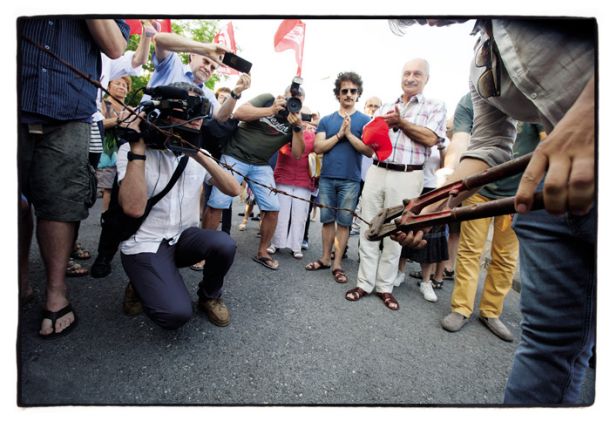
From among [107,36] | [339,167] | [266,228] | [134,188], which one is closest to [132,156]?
[134,188]

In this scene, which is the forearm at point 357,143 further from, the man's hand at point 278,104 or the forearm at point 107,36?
the forearm at point 107,36

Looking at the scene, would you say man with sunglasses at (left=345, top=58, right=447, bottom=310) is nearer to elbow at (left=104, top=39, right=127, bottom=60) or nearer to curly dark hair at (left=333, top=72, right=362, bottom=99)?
curly dark hair at (left=333, top=72, right=362, bottom=99)

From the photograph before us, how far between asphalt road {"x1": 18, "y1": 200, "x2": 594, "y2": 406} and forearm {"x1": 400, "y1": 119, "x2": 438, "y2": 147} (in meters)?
0.98

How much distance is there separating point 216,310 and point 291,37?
1155 millimetres

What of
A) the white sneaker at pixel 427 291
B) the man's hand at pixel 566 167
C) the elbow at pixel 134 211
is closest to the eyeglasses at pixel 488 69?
the man's hand at pixel 566 167

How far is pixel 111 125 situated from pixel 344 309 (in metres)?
1.35

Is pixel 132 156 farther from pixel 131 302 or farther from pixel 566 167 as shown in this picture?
pixel 566 167

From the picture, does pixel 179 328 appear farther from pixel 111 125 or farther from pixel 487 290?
pixel 487 290

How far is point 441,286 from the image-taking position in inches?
98.0

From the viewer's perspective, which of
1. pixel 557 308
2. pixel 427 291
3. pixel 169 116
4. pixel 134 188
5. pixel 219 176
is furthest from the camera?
pixel 427 291

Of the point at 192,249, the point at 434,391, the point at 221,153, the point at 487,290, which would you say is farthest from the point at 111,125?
the point at 487,290

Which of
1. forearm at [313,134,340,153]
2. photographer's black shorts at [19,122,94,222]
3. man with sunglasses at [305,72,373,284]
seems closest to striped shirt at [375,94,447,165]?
man with sunglasses at [305,72,373,284]

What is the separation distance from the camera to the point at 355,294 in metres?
1.71

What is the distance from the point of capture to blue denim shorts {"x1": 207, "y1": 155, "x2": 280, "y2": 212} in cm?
139
